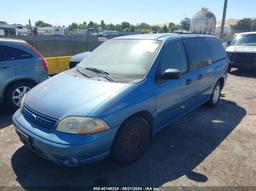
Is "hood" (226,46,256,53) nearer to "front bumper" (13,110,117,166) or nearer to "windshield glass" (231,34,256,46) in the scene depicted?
"windshield glass" (231,34,256,46)

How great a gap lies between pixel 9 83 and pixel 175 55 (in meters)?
3.60

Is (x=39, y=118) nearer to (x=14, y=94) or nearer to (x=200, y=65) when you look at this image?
(x=14, y=94)

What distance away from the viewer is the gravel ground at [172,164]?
123 inches

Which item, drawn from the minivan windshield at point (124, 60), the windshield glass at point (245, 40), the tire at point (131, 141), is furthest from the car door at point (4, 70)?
the windshield glass at point (245, 40)

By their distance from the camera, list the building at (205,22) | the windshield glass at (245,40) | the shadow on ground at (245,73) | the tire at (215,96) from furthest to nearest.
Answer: the building at (205,22) → the windshield glass at (245,40) → the shadow on ground at (245,73) → the tire at (215,96)

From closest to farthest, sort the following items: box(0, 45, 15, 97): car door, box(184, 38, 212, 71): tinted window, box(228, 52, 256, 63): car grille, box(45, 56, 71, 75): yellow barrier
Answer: box(184, 38, 212, 71): tinted window → box(0, 45, 15, 97): car door → box(45, 56, 71, 75): yellow barrier → box(228, 52, 256, 63): car grille

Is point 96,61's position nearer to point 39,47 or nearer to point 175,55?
point 175,55

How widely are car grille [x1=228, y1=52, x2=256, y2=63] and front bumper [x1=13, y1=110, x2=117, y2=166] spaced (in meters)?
9.32

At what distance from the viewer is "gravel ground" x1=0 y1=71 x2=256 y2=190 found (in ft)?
10.3

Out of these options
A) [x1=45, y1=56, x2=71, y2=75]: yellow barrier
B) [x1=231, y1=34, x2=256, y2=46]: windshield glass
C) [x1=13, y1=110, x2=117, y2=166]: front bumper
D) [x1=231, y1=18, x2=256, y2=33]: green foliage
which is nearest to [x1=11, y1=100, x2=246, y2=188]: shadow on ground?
[x1=13, y1=110, x2=117, y2=166]: front bumper

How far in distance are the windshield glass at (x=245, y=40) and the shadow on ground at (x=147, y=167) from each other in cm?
816

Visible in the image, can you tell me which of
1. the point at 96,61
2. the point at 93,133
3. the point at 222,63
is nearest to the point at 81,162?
the point at 93,133

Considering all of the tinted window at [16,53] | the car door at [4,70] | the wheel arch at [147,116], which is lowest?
the wheel arch at [147,116]

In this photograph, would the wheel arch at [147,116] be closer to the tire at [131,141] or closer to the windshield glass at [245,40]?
the tire at [131,141]
